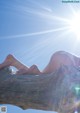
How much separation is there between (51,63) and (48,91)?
2.78ft

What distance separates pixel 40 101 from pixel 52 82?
15.1 inches

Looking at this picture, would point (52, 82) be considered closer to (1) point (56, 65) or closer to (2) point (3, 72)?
(1) point (56, 65)

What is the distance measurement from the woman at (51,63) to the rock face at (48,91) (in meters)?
0.29

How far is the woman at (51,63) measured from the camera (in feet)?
17.3

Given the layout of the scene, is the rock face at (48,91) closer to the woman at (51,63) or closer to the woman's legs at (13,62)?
the woman at (51,63)

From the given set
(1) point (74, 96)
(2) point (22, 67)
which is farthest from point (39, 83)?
(2) point (22, 67)

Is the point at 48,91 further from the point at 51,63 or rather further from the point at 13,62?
the point at 13,62

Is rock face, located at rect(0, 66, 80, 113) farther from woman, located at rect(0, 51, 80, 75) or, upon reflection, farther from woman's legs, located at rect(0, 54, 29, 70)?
woman's legs, located at rect(0, 54, 29, 70)

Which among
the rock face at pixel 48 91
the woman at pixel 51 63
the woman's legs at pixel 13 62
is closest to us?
the rock face at pixel 48 91

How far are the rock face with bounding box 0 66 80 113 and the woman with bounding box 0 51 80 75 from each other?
0.29 m

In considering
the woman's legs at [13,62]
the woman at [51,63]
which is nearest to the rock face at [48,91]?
the woman at [51,63]

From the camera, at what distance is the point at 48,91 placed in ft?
16.0

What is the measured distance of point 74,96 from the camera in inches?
188

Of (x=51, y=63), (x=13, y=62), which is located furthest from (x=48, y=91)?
(x=13, y=62)
